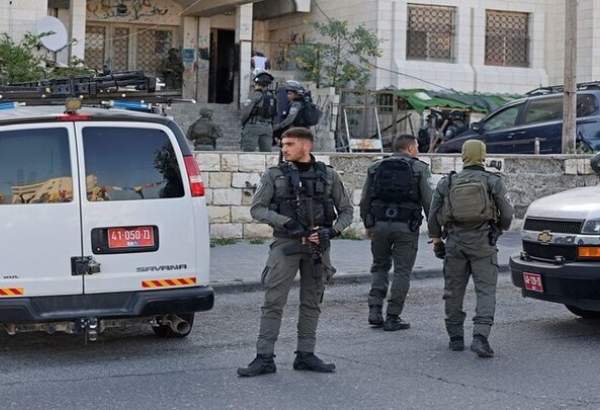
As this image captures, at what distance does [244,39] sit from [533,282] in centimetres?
1681

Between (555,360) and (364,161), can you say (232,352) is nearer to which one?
(555,360)

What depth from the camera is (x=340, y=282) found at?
39.6 feet

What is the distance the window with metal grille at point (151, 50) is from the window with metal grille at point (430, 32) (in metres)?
6.31

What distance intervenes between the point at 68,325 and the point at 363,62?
17058mm

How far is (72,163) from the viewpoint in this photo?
739cm

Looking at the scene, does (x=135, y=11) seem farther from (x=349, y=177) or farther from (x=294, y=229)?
→ (x=294, y=229)

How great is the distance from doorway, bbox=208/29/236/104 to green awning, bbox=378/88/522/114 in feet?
16.0

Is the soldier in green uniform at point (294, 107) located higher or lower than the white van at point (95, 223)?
higher

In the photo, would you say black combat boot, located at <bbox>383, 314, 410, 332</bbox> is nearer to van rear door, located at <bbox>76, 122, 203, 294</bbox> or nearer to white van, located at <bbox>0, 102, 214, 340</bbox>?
white van, located at <bbox>0, 102, 214, 340</bbox>

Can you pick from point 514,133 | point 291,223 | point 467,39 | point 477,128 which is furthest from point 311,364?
point 467,39

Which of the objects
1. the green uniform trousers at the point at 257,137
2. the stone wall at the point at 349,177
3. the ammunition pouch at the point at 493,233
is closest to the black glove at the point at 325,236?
the ammunition pouch at the point at 493,233

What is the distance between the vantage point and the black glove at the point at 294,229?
6.96 metres

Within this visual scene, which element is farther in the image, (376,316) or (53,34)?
(53,34)

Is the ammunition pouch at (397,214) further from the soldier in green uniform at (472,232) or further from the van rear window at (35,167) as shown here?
the van rear window at (35,167)
